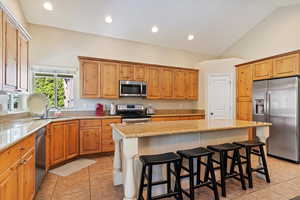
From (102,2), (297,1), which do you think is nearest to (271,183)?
(297,1)

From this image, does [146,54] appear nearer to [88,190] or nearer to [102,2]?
[102,2]

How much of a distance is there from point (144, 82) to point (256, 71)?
118 inches

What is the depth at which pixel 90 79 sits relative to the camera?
416 centimetres

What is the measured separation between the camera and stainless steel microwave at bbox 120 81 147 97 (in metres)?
4.47

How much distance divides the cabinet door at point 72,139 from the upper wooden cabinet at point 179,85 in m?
2.97

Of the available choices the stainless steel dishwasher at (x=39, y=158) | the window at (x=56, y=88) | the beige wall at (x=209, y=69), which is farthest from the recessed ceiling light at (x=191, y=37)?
the stainless steel dishwasher at (x=39, y=158)

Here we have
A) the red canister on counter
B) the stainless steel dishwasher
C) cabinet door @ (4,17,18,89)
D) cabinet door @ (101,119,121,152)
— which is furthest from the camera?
the red canister on counter

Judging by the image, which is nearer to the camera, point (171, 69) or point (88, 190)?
point (88, 190)

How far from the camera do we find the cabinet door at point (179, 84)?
5.18 m

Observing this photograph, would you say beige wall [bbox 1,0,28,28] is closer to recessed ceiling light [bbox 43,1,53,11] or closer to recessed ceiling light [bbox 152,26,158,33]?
recessed ceiling light [bbox 43,1,53,11]

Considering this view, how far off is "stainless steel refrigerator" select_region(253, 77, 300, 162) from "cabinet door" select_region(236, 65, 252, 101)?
1.18 feet

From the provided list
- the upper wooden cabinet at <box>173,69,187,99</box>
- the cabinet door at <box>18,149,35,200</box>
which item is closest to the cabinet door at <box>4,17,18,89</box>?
the cabinet door at <box>18,149,35,200</box>

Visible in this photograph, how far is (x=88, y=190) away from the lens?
2.49 m

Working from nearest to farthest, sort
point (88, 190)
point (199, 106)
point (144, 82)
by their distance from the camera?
point (88, 190)
point (144, 82)
point (199, 106)
